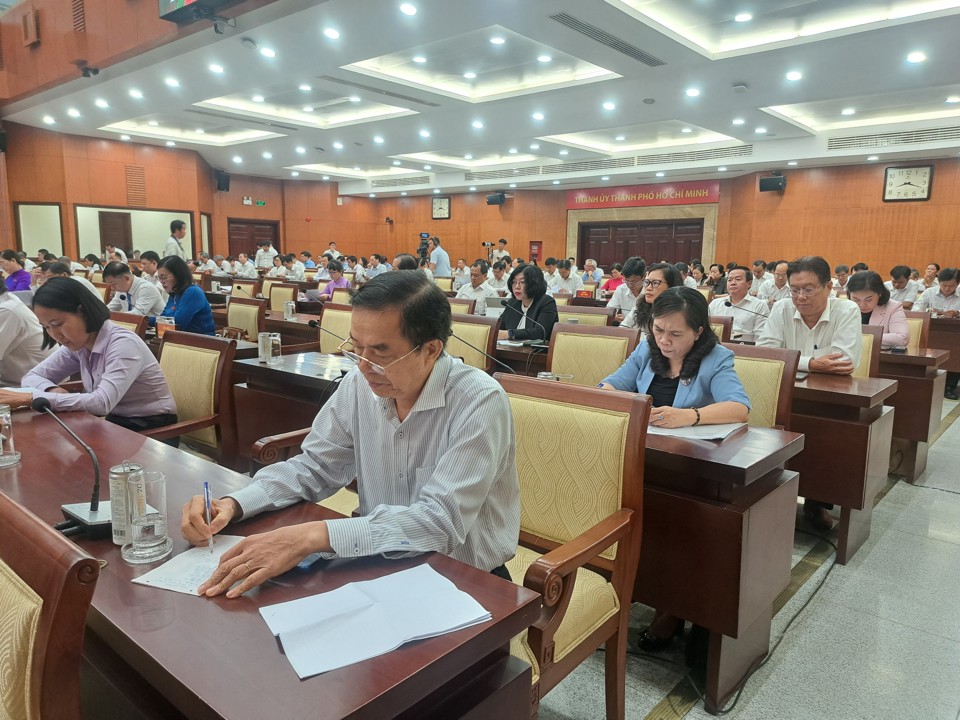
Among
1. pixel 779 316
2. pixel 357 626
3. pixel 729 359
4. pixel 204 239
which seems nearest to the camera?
pixel 357 626

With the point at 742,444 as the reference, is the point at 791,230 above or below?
above

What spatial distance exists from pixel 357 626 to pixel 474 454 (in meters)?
0.41

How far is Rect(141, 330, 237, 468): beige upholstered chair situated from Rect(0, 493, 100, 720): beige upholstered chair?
179 centimetres

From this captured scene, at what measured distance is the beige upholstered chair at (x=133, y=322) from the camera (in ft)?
10.5

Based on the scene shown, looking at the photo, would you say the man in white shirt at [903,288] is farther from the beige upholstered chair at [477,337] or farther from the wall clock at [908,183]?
the beige upholstered chair at [477,337]

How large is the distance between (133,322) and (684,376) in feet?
9.02

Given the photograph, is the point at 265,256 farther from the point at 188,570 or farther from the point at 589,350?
the point at 188,570

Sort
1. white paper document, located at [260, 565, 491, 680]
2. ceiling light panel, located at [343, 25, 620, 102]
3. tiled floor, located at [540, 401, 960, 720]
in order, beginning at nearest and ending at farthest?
white paper document, located at [260, 565, 491, 680]
tiled floor, located at [540, 401, 960, 720]
ceiling light panel, located at [343, 25, 620, 102]

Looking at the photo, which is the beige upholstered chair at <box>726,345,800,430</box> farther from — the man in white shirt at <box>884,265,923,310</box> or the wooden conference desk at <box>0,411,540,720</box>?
the man in white shirt at <box>884,265,923,310</box>

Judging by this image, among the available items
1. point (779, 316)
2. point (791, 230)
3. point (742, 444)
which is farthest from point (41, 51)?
point (791, 230)

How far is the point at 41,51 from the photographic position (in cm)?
844

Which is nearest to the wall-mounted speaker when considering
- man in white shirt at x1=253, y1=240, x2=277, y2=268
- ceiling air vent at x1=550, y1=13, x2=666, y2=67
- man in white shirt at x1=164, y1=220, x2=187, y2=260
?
ceiling air vent at x1=550, y1=13, x2=666, y2=67

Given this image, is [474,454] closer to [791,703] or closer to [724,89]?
[791,703]

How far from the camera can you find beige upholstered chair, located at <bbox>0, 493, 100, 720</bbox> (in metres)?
0.73
